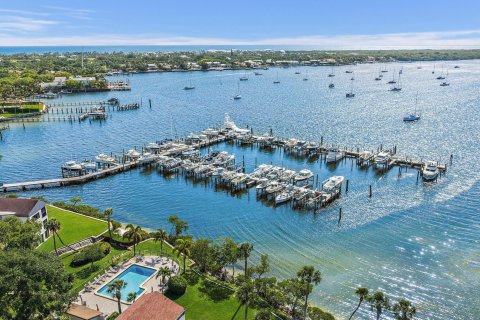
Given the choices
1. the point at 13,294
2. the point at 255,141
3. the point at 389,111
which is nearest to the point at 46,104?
the point at 255,141

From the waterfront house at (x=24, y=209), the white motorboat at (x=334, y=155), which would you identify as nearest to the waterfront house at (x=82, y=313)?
the waterfront house at (x=24, y=209)

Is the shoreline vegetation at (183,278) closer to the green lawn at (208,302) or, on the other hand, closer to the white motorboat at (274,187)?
the green lawn at (208,302)

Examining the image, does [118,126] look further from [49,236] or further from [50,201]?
[49,236]

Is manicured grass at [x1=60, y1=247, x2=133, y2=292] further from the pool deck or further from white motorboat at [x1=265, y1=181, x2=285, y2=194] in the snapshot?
white motorboat at [x1=265, y1=181, x2=285, y2=194]

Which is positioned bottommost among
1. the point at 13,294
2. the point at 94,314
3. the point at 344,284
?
the point at 344,284

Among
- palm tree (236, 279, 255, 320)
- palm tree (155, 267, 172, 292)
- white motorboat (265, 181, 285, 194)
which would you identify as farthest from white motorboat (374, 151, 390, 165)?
palm tree (155, 267, 172, 292)

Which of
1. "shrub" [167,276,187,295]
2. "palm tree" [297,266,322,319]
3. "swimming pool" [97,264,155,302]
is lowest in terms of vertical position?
"swimming pool" [97,264,155,302]
